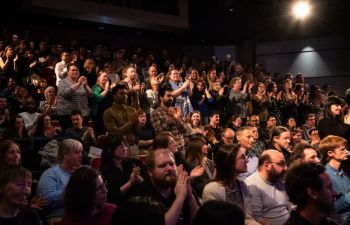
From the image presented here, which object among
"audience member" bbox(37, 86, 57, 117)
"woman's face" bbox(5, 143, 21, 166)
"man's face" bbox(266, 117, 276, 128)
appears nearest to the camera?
"woman's face" bbox(5, 143, 21, 166)

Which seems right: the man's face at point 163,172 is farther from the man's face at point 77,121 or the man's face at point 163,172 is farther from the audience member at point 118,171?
the man's face at point 77,121

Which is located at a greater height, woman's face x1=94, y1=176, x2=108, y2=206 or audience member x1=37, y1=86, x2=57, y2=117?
audience member x1=37, y1=86, x2=57, y2=117

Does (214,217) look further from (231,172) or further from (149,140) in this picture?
(149,140)

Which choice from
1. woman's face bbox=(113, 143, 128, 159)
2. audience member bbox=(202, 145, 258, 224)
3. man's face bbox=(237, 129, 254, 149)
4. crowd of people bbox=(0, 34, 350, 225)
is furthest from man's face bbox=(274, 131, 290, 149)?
woman's face bbox=(113, 143, 128, 159)

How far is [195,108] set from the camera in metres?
7.66

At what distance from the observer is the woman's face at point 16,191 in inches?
105

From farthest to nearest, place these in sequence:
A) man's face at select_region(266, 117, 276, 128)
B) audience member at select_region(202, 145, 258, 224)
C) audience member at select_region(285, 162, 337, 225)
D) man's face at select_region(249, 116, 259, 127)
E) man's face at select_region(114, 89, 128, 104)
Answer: man's face at select_region(266, 117, 276, 128) → man's face at select_region(249, 116, 259, 127) → man's face at select_region(114, 89, 128, 104) → audience member at select_region(202, 145, 258, 224) → audience member at select_region(285, 162, 337, 225)

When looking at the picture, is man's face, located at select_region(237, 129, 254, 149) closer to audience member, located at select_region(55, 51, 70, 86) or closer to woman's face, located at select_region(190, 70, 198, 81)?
woman's face, located at select_region(190, 70, 198, 81)

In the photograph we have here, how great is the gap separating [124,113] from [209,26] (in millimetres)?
9371

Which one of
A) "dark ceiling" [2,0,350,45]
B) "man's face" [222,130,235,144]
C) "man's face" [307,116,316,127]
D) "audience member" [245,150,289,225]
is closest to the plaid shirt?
"man's face" [222,130,235,144]

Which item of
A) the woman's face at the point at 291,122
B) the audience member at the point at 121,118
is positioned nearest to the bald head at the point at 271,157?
the audience member at the point at 121,118

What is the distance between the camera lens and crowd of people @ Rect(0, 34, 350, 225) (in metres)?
2.47

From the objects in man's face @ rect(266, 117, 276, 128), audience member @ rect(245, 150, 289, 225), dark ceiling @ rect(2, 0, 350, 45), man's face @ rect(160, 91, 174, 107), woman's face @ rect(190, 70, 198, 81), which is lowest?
audience member @ rect(245, 150, 289, 225)

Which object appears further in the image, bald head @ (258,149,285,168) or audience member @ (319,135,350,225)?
audience member @ (319,135,350,225)
